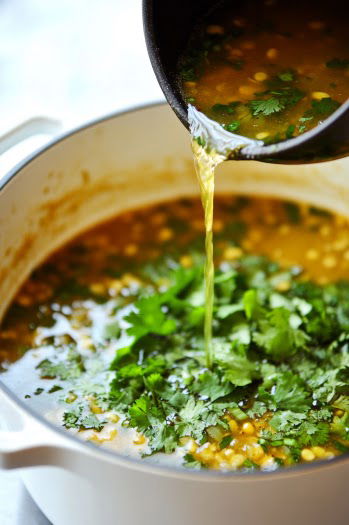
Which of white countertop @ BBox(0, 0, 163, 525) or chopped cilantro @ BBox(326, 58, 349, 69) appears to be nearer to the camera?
chopped cilantro @ BBox(326, 58, 349, 69)

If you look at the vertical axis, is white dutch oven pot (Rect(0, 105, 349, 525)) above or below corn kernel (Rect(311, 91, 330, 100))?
below

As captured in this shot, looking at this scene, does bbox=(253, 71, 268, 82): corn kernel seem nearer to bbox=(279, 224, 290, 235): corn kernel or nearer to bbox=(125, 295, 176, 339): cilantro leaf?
bbox=(125, 295, 176, 339): cilantro leaf

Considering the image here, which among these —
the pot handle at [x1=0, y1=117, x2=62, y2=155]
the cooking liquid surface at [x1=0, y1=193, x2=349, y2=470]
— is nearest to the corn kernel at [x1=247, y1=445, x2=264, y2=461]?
the cooking liquid surface at [x1=0, y1=193, x2=349, y2=470]

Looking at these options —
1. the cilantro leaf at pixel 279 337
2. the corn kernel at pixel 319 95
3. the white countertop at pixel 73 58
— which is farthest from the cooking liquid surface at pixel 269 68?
the white countertop at pixel 73 58

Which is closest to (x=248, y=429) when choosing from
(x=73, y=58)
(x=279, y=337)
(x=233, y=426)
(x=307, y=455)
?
(x=233, y=426)

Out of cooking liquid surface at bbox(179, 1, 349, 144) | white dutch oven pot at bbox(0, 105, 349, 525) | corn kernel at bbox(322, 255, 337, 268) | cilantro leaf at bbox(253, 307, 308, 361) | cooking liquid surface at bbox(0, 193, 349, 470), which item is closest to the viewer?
white dutch oven pot at bbox(0, 105, 349, 525)

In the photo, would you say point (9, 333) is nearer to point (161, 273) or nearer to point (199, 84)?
point (161, 273)

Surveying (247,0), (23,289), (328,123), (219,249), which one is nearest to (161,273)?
(219,249)
